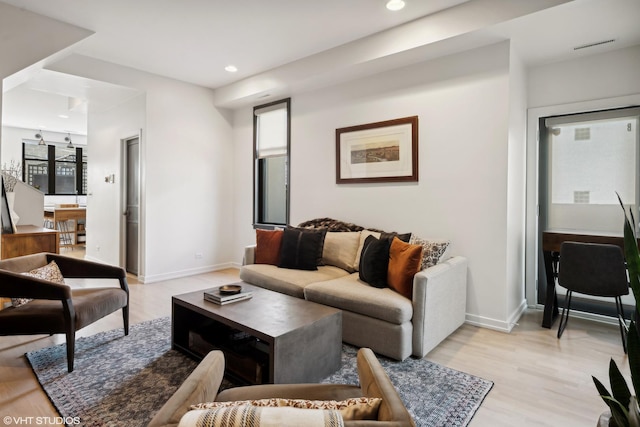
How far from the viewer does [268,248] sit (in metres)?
3.90

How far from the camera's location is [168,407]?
0.99 metres

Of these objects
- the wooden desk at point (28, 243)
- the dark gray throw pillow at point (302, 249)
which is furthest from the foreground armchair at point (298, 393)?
the wooden desk at point (28, 243)

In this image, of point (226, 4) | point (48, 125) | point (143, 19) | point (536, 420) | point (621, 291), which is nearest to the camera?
point (536, 420)

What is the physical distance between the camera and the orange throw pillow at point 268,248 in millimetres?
3852

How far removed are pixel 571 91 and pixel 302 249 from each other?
316 centimetres

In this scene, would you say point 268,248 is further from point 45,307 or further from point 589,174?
point 589,174

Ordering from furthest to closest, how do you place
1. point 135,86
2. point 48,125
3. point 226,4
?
point 48,125, point 135,86, point 226,4

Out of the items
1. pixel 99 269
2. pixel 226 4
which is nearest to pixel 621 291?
pixel 226 4

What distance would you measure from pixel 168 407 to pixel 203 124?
5031mm

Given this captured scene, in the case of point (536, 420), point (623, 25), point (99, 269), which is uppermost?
point (623, 25)

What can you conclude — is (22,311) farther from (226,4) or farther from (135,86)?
(135,86)

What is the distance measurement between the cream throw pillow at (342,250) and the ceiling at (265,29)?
190cm

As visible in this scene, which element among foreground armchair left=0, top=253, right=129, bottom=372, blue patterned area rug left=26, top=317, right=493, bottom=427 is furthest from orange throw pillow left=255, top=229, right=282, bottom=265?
foreground armchair left=0, top=253, right=129, bottom=372

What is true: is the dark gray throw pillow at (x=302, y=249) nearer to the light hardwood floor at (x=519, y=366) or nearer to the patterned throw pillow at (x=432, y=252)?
the patterned throw pillow at (x=432, y=252)
